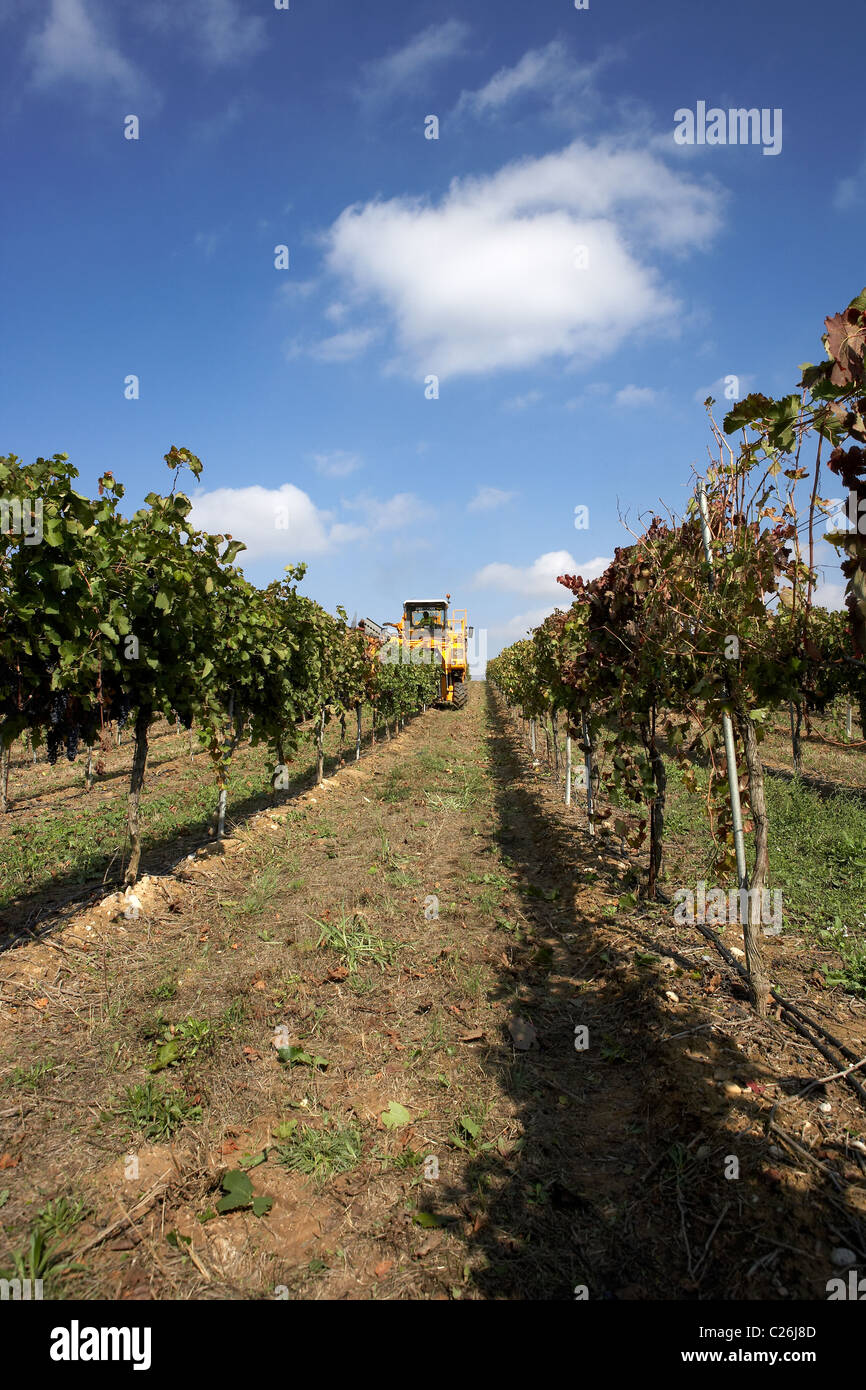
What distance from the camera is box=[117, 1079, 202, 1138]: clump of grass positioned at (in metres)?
3.65

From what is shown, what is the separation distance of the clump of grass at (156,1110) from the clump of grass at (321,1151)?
1.88 feet

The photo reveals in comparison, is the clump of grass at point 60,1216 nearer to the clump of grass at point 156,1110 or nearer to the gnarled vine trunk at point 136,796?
the clump of grass at point 156,1110

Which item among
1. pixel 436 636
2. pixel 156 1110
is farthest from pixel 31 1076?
pixel 436 636

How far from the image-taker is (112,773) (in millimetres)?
16156

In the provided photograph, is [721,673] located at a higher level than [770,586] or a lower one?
lower

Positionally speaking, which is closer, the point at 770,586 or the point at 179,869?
the point at 770,586

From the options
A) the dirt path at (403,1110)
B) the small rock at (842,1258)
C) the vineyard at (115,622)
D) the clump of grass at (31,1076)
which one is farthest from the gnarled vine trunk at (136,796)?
the small rock at (842,1258)

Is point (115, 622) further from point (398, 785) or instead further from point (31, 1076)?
point (398, 785)

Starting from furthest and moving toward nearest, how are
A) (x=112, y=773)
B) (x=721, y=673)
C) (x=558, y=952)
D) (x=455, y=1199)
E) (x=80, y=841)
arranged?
(x=112, y=773) → (x=80, y=841) → (x=558, y=952) → (x=721, y=673) → (x=455, y=1199)

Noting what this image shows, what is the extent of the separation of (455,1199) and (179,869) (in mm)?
5259

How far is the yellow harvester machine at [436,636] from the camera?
1127 inches

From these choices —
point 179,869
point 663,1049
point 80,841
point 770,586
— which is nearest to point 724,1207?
point 663,1049
